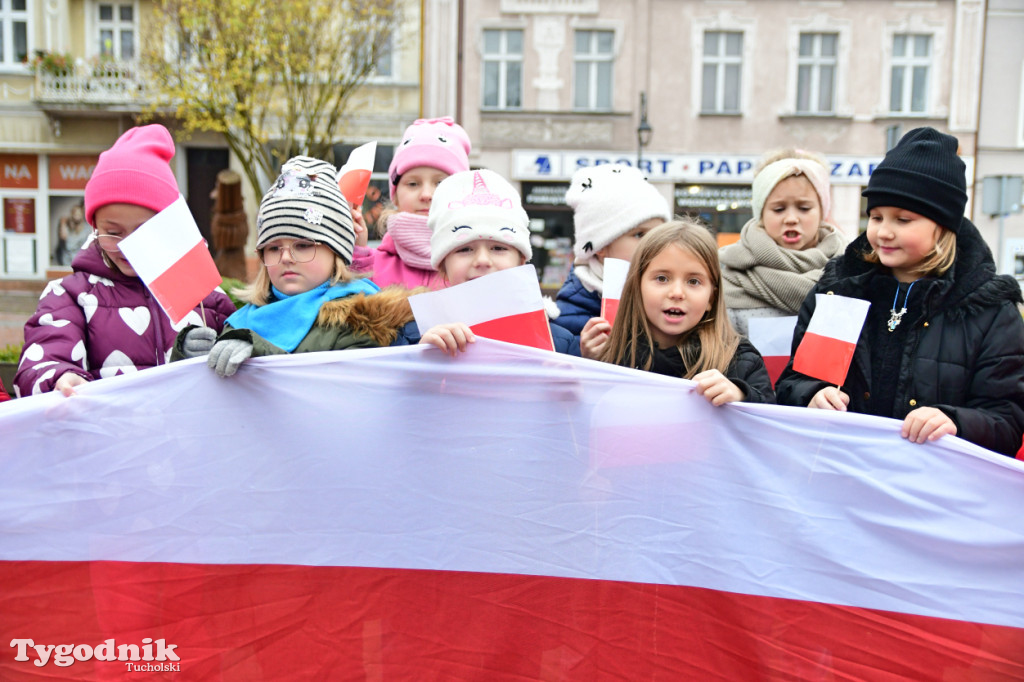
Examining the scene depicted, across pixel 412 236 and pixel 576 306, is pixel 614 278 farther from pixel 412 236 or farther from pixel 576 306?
pixel 412 236

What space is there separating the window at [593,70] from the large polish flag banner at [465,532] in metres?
16.0

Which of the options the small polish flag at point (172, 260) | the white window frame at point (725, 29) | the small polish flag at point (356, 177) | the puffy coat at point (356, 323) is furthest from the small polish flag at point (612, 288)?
the white window frame at point (725, 29)

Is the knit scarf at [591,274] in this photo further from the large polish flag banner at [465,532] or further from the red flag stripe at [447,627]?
the red flag stripe at [447,627]

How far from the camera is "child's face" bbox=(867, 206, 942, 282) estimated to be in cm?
210

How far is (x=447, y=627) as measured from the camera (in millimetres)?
1916

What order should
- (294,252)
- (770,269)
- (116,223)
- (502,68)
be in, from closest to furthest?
(294,252) < (116,223) < (770,269) < (502,68)

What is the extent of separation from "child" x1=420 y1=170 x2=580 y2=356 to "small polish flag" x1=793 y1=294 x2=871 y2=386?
2.27ft

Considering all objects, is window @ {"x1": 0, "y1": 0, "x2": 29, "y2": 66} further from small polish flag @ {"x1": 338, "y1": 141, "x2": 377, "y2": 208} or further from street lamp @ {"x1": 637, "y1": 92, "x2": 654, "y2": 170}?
small polish flag @ {"x1": 338, "y1": 141, "x2": 377, "y2": 208}

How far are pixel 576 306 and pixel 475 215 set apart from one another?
2.20 ft

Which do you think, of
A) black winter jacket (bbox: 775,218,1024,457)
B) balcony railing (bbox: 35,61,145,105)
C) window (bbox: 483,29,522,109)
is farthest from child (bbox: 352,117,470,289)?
balcony railing (bbox: 35,61,145,105)

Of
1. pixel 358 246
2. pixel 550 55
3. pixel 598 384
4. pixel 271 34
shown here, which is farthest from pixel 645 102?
pixel 598 384

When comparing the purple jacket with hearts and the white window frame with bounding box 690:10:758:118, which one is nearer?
the purple jacket with hearts

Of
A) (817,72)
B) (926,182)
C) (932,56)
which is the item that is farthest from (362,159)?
(932,56)

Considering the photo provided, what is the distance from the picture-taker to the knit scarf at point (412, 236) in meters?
3.03
